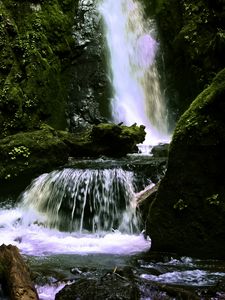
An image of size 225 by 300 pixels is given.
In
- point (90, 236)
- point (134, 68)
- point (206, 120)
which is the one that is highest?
point (134, 68)

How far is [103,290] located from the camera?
4.63 meters

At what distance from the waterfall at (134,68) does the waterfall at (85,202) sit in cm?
559

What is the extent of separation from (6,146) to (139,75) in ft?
25.0

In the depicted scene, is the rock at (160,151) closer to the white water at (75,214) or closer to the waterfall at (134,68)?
the white water at (75,214)

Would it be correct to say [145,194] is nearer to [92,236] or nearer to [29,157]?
[92,236]

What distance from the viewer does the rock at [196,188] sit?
261 inches

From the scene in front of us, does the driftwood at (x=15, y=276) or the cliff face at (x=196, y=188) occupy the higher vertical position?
the cliff face at (x=196, y=188)

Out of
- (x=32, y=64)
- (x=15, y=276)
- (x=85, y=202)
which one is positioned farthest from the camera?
(x=32, y=64)

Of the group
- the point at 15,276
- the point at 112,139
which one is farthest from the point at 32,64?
the point at 15,276

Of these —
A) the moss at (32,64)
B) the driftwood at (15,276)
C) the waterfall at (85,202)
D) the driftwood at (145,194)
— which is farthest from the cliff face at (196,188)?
the moss at (32,64)

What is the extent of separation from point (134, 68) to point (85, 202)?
30.4 ft

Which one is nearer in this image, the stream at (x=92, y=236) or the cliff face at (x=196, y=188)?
the stream at (x=92, y=236)

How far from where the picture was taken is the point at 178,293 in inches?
197

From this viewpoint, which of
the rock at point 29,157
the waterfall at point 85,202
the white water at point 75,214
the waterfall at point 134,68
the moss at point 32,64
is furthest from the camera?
the waterfall at point 134,68
